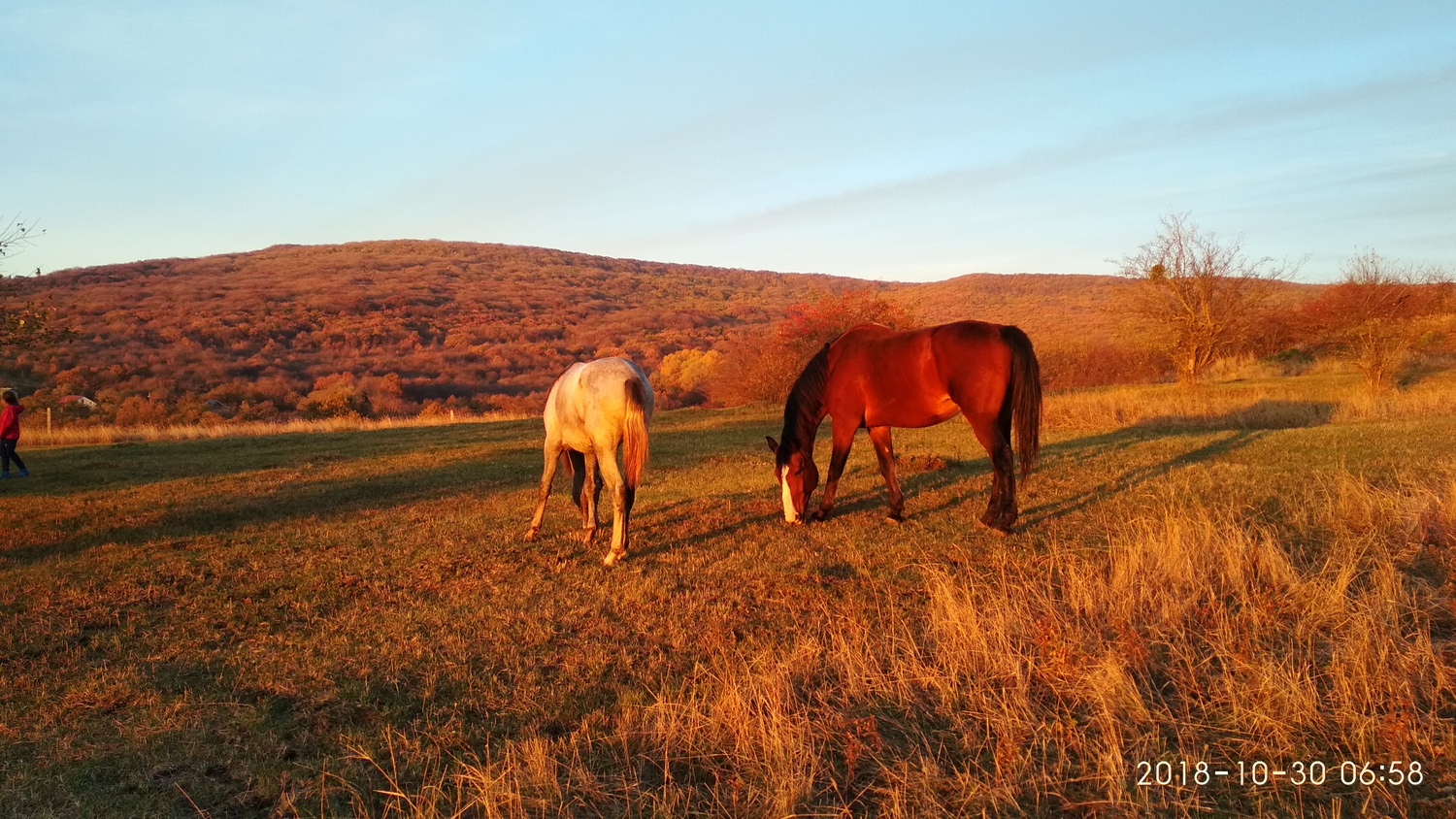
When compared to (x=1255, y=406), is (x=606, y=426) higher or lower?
higher

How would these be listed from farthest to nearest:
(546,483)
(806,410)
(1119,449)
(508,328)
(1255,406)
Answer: (508,328) < (1255,406) < (1119,449) < (806,410) < (546,483)

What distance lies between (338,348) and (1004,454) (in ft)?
165

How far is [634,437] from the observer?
23.9 feet

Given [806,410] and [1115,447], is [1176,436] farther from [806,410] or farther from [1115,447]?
[806,410]

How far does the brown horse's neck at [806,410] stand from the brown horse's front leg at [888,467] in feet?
2.18

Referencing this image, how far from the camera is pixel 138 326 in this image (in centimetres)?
4859

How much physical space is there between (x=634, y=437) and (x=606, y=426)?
1.10 feet

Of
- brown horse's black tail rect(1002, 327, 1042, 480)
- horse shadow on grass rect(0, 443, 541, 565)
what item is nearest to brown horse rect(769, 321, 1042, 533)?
brown horse's black tail rect(1002, 327, 1042, 480)

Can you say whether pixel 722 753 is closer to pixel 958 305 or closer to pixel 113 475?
pixel 113 475

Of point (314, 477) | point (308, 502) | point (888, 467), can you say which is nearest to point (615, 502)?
point (888, 467)

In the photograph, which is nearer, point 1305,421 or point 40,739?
point 40,739

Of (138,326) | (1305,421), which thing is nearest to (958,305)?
(1305,421)

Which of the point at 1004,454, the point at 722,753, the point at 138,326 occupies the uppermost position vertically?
the point at 138,326

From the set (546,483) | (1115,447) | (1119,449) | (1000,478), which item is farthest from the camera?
(1115,447)
